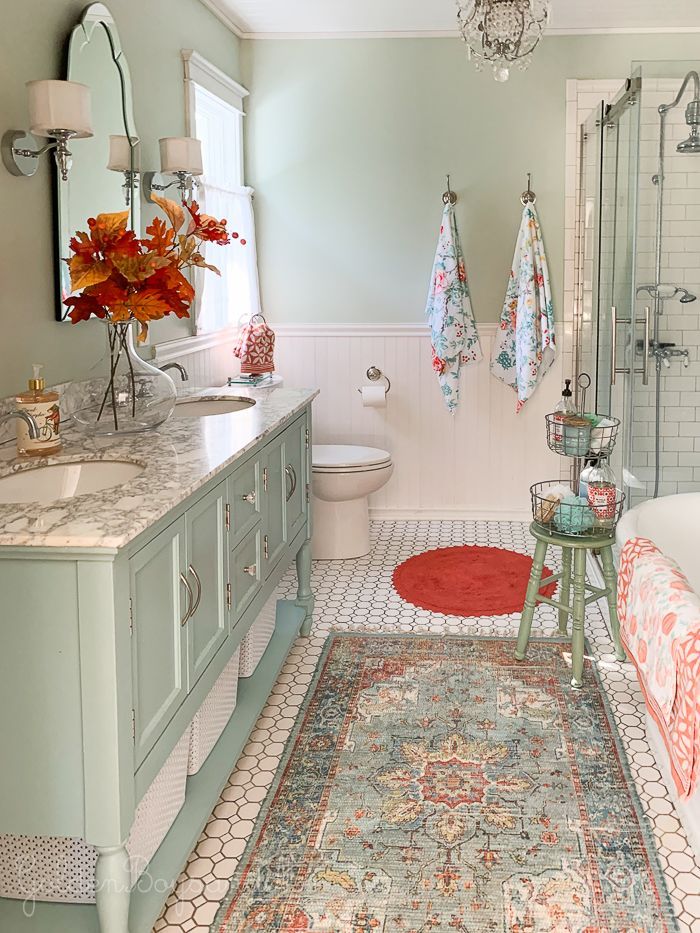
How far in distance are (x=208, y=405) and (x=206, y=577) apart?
1.22 m

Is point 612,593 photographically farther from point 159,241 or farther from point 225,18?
point 225,18

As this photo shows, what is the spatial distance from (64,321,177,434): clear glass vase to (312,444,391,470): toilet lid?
162cm

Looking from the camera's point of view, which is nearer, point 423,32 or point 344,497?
point 344,497

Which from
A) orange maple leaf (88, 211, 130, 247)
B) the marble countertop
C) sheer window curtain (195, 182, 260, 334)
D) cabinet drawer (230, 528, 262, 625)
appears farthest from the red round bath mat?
orange maple leaf (88, 211, 130, 247)

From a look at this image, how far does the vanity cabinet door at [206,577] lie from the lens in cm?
199

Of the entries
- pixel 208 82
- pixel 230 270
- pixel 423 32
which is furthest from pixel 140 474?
pixel 423 32

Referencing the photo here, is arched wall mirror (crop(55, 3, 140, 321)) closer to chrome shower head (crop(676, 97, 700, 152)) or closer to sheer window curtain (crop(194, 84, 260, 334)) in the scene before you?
sheer window curtain (crop(194, 84, 260, 334))

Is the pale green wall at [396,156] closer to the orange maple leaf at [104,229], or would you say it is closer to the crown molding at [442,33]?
the crown molding at [442,33]

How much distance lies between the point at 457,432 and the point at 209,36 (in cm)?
222

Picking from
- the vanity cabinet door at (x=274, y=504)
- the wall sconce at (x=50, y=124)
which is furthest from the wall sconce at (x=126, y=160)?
the vanity cabinet door at (x=274, y=504)

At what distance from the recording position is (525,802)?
2324 millimetres

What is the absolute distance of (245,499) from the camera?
246 cm

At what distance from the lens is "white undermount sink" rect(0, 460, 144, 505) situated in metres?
2.00

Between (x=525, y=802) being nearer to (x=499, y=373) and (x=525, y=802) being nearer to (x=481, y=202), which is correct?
(x=499, y=373)
